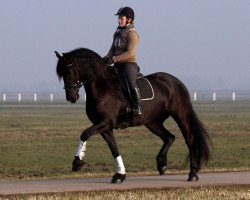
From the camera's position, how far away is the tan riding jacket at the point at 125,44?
51.2 feet

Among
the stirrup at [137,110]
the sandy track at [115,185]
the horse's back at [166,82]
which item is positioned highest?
the horse's back at [166,82]

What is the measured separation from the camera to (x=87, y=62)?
15.3 m

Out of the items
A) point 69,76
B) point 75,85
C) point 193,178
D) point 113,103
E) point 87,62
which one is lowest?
point 193,178

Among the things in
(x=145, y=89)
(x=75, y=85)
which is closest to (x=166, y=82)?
(x=145, y=89)

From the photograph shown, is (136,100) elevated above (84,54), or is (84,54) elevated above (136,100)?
(84,54)

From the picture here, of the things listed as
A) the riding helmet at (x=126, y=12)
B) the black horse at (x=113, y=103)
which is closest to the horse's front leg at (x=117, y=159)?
the black horse at (x=113, y=103)

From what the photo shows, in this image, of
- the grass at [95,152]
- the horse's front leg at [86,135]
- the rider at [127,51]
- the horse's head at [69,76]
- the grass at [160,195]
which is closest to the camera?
the grass at [160,195]

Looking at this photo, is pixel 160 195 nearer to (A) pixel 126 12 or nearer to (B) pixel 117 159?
(B) pixel 117 159

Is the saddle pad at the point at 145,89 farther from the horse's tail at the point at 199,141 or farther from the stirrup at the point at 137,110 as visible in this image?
the horse's tail at the point at 199,141

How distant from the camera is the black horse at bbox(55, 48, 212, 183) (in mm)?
15102

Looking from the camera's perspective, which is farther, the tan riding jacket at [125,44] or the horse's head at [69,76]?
the tan riding jacket at [125,44]

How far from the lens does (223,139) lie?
34719 mm

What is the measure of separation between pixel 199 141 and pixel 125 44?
230 centimetres

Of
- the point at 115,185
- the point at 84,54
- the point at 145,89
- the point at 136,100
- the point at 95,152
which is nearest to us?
the point at 115,185
